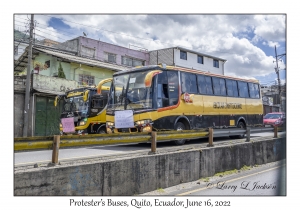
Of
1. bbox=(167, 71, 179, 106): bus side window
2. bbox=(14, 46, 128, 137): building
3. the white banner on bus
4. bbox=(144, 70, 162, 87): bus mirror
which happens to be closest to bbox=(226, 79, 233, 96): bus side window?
bbox=(167, 71, 179, 106): bus side window

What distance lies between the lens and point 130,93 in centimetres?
996

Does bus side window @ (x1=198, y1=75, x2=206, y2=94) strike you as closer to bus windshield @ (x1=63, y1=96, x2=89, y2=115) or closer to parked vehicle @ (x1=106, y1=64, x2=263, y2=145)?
parked vehicle @ (x1=106, y1=64, x2=263, y2=145)

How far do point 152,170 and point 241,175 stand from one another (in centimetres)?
323

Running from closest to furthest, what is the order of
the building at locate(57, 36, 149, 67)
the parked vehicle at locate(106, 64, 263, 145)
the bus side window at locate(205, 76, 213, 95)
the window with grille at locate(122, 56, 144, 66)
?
the parked vehicle at locate(106, 64, 263, 145) → the bus side window at locate(205, 76, 213, 95) → the building at locate(57, 36, 149, 67) → the window with grille at locate(122, 56, 144, 66)

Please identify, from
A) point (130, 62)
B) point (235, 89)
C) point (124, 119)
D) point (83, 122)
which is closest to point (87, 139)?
point (124, 119)

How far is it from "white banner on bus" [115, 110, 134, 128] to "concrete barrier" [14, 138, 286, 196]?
8.83 ft

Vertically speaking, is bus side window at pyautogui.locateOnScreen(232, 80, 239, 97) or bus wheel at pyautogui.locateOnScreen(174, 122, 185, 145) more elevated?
bus side window at pyautogui.locateOnScreen(232, 80, 239, 97)

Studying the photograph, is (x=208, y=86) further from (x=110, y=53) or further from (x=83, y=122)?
(x=110, y=53)

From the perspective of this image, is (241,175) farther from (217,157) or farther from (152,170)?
(152,170)

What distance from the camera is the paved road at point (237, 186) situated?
6061 millimetres

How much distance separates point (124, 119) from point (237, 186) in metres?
4.37

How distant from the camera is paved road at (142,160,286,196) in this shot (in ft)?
19.9

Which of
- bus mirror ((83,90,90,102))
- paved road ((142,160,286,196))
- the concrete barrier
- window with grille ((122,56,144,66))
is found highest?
window with grille ((122,56,144,66))

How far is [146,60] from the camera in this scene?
23.8 m
